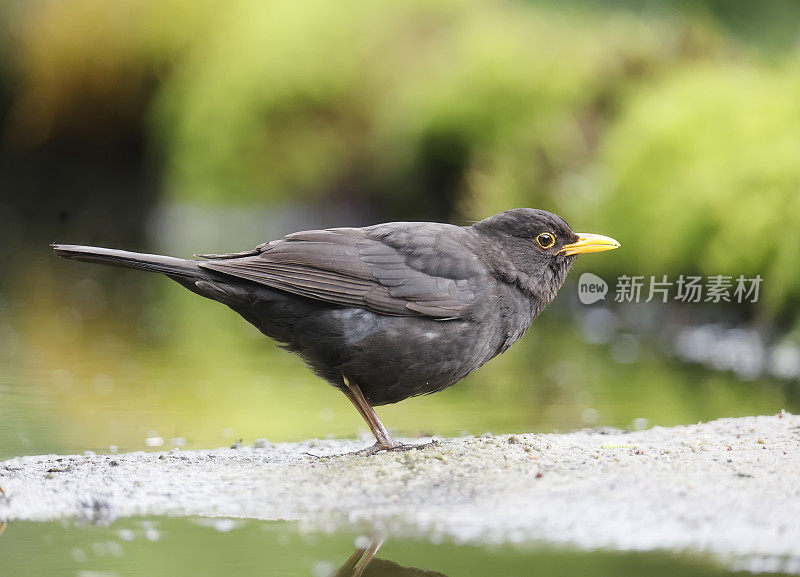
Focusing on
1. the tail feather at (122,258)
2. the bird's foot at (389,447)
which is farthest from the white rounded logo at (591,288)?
the tail feather at (122,258)

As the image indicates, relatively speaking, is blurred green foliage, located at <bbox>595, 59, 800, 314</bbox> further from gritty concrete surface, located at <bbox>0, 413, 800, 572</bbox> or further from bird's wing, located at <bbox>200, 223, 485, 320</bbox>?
bird's wing, located at <bbox>200, 223, 485, 320</bbox>

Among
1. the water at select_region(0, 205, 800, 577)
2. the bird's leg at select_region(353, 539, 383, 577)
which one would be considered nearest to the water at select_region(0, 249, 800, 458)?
Result: the water at select_region(0, 205, 800, 577)

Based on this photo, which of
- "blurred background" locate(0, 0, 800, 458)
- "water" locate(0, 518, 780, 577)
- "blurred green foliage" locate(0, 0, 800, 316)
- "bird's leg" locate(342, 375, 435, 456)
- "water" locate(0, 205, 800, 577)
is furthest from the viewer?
"blurred green foliage" locate(0, 0, 800, 316)

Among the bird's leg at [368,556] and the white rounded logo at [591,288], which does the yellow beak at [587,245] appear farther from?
the white rounded logo at [591,288]

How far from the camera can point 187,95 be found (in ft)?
82.4

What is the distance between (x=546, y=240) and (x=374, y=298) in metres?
1.06

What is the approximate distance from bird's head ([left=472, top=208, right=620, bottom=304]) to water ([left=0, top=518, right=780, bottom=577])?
2.01 m

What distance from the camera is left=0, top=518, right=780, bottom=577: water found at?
11.7 ft

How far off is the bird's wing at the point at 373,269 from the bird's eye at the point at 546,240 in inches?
17.3

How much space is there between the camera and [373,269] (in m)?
5.20

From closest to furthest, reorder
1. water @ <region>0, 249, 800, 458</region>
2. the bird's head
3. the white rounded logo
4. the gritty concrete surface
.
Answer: the gritty concrete surface → the bird's head → water @ <region>0, 249, 800, 458</region> → the white rounded logo

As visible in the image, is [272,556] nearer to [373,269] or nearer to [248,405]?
[373,269]

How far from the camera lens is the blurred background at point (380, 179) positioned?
7.24 m

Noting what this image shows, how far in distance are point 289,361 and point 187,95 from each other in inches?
683
